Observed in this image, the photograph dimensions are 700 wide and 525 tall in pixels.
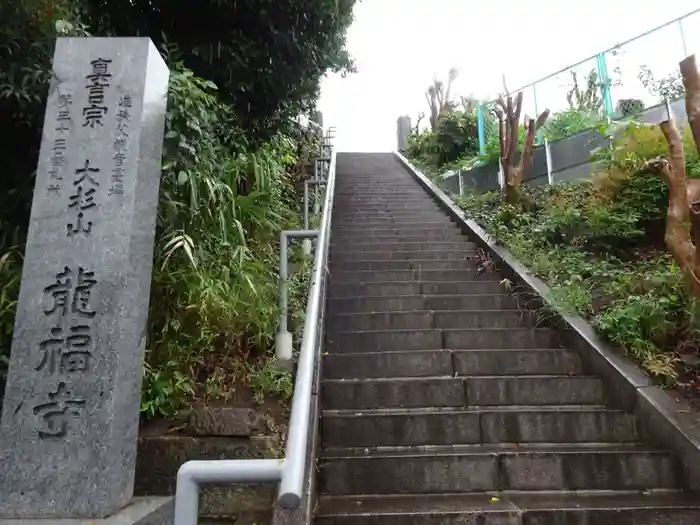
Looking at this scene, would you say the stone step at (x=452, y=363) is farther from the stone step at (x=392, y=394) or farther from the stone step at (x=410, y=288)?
the stone step at (x=410, y=288)

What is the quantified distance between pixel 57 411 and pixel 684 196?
13.2 ft

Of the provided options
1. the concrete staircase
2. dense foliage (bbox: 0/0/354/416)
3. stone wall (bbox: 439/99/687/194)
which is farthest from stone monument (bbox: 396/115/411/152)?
the concrete staircase

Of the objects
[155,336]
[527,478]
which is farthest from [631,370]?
[155,336]

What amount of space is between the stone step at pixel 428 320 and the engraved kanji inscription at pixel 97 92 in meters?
2.42

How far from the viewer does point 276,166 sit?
6078 millimetres

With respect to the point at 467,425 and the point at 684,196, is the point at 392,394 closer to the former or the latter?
the point at 467,425

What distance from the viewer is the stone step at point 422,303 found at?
4.75 meters

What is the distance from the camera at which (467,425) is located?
126 inches

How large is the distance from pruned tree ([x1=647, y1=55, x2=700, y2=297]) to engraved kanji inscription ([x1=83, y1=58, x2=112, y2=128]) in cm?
356

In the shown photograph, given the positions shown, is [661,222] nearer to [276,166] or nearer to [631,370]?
[631,370]

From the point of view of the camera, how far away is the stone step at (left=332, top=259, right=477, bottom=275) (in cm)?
571

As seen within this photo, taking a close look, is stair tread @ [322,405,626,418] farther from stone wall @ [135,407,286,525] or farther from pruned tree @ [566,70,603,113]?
pruned tree @ [566,70,603,113]

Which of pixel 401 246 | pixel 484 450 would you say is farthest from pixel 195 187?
pixel 401 246

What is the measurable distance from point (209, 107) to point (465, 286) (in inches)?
118
